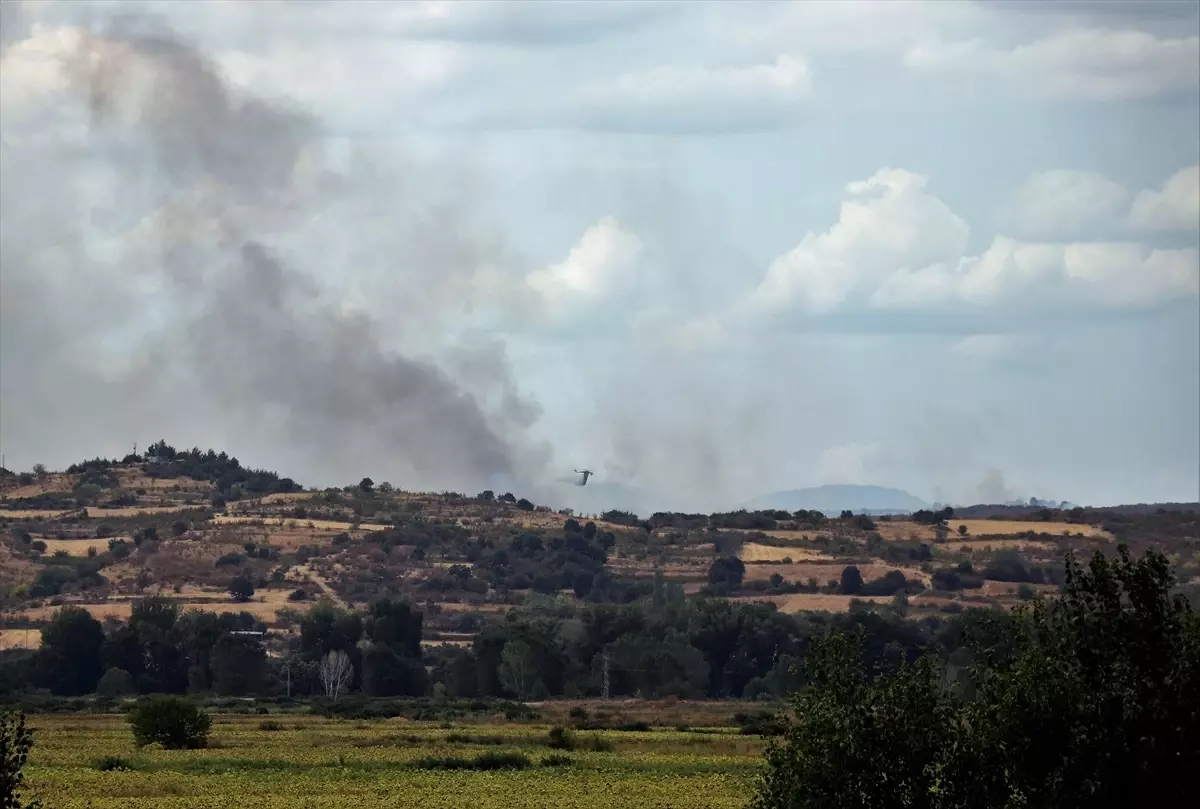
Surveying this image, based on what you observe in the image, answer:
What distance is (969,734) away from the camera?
124 feet

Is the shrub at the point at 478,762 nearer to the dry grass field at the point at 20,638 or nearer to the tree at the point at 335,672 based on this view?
the tree at the point at 335,672

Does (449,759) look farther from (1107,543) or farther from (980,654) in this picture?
(1107,543)

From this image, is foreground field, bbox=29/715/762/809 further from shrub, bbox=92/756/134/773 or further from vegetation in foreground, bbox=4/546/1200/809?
vegetation in foreground, bbox=4/546/1200/809

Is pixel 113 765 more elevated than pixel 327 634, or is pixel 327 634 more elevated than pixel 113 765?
pixel 327 634

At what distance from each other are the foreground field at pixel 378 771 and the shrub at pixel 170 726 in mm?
951

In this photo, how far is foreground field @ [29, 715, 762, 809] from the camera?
5984 centimetres

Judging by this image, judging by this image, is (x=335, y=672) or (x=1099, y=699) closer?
(x=1099, y=699)

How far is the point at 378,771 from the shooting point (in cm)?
7038

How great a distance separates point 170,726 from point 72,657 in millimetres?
61356

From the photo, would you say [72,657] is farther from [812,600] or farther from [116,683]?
[812,600]

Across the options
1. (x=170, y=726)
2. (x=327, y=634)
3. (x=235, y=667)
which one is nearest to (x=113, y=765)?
(x=170, y=726)

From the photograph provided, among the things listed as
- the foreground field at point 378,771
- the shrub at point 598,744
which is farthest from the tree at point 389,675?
the shrub at point 598,744

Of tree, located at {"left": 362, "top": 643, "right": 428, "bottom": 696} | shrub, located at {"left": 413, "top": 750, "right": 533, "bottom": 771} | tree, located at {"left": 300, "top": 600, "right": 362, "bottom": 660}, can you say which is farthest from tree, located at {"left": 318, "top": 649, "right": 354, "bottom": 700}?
shrub, located at {"left": 413, "top": 750, "right": 533, "bottom": 771}

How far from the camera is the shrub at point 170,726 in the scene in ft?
271
